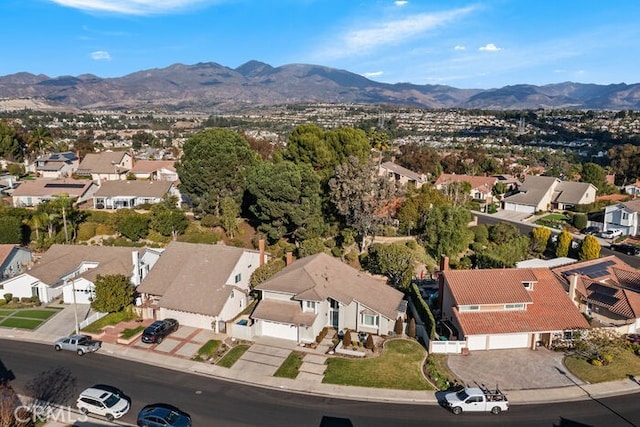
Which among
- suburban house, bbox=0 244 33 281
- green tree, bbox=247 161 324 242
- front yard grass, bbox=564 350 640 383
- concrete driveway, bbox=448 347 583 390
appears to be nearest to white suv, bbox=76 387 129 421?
concrete driveway, bbox=448 347 583 390

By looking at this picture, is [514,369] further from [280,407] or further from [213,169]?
[213,169]

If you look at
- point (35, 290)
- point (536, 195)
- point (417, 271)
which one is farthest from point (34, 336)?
point (536, 195)

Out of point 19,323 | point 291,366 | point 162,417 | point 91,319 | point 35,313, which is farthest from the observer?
point 35,313

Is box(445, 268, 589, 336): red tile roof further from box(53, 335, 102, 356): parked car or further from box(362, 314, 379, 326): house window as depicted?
box(53, 335, 102, 356): parked car

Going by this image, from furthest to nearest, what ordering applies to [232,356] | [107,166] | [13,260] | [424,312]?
[107,166] → [13,260] → [424,312] → [232,356]

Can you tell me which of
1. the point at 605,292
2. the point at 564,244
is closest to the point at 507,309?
the point at 605,292

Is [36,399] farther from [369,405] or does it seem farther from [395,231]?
[395,231]
